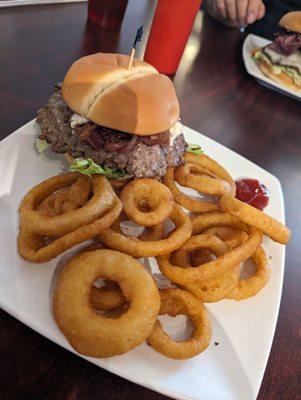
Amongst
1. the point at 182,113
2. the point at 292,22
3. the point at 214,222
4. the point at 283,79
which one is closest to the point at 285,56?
the point at 283,79

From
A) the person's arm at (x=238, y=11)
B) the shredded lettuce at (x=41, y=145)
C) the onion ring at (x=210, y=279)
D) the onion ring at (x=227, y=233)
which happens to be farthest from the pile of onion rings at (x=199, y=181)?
the person's arm at (x=238, y=11)

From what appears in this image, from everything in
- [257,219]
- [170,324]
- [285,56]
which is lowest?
[170,324]

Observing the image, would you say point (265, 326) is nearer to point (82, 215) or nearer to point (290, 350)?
point (290, 350)

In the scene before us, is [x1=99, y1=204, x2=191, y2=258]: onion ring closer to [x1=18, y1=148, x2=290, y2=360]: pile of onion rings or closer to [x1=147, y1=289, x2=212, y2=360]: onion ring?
[x1=18, y1=148, x2=290, y2=360]: pile of onion rings

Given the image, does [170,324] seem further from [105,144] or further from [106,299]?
[105,144]

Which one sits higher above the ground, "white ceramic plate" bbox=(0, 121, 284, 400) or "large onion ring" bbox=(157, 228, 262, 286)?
"large onion ring" bbox=(157, 228, 262, 286)

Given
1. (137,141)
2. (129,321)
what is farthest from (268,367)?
(137,141)

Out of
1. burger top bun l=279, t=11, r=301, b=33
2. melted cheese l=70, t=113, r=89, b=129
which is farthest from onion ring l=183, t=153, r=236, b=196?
burger top bun l=279, t=11, r=301, b=33
